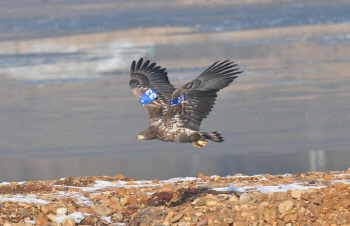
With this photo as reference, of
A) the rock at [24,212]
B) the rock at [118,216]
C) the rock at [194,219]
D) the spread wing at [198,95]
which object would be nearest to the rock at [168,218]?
A: the rock at [194,219]

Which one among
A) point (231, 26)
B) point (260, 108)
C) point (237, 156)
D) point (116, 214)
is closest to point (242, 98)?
point (260, 108)

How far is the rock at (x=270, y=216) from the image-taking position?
302 inches

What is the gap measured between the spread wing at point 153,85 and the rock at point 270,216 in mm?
2959

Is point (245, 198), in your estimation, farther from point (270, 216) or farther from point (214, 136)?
point (214, 136)

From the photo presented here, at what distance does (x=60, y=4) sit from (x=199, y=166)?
124ft

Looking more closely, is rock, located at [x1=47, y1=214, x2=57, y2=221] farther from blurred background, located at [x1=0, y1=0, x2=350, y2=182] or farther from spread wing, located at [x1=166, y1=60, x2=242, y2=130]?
blurred background, located at [x1=0, y1=0, x2=350, y2=182]

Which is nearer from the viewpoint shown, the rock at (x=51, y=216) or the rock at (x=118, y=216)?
the rock at (x=51, y=216)

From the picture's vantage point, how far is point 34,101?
1883cm

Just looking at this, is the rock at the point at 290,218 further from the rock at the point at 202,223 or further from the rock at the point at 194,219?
the rock at the point at 194,219

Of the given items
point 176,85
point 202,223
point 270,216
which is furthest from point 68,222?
point 176,85

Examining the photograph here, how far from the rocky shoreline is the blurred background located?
2309mm

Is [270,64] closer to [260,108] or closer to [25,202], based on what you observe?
[260,108]

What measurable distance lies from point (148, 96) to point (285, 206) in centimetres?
353

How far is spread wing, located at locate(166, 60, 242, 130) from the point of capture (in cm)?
917
